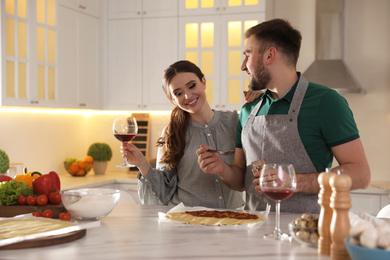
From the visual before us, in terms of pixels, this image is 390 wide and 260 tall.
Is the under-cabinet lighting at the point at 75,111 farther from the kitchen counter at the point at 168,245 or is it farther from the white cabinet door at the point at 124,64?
the kitchen counter at the point at 168,245

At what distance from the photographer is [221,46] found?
181 inches

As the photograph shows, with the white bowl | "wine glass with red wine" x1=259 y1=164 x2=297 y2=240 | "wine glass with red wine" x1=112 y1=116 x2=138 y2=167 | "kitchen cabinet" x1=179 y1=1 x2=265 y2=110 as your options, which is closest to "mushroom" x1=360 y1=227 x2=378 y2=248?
"wine glass with red wine" x1=259 y1=164 x2=297 y2=240

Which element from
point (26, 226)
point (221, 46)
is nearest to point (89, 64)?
point (221, 46)

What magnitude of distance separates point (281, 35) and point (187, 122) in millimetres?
712

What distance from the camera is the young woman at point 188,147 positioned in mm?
2682

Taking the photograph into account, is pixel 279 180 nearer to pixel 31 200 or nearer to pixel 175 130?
pixel 31 200

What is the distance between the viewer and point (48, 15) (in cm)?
424

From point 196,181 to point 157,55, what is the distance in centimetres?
227

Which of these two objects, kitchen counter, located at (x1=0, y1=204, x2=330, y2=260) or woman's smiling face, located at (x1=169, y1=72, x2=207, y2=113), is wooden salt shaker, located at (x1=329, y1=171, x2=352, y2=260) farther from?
woman's smiling face, located at (x1=169, y1=72, x2=207, y2=113)

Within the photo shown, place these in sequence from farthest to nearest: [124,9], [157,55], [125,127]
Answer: [124,9]
[157,55]
[125,127]

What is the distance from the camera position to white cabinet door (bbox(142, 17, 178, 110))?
4746 mm

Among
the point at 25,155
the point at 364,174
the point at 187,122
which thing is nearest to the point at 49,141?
the point at 25,155

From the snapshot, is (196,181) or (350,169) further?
(196,181)

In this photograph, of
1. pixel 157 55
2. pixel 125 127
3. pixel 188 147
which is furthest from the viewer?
pixel 157 55
